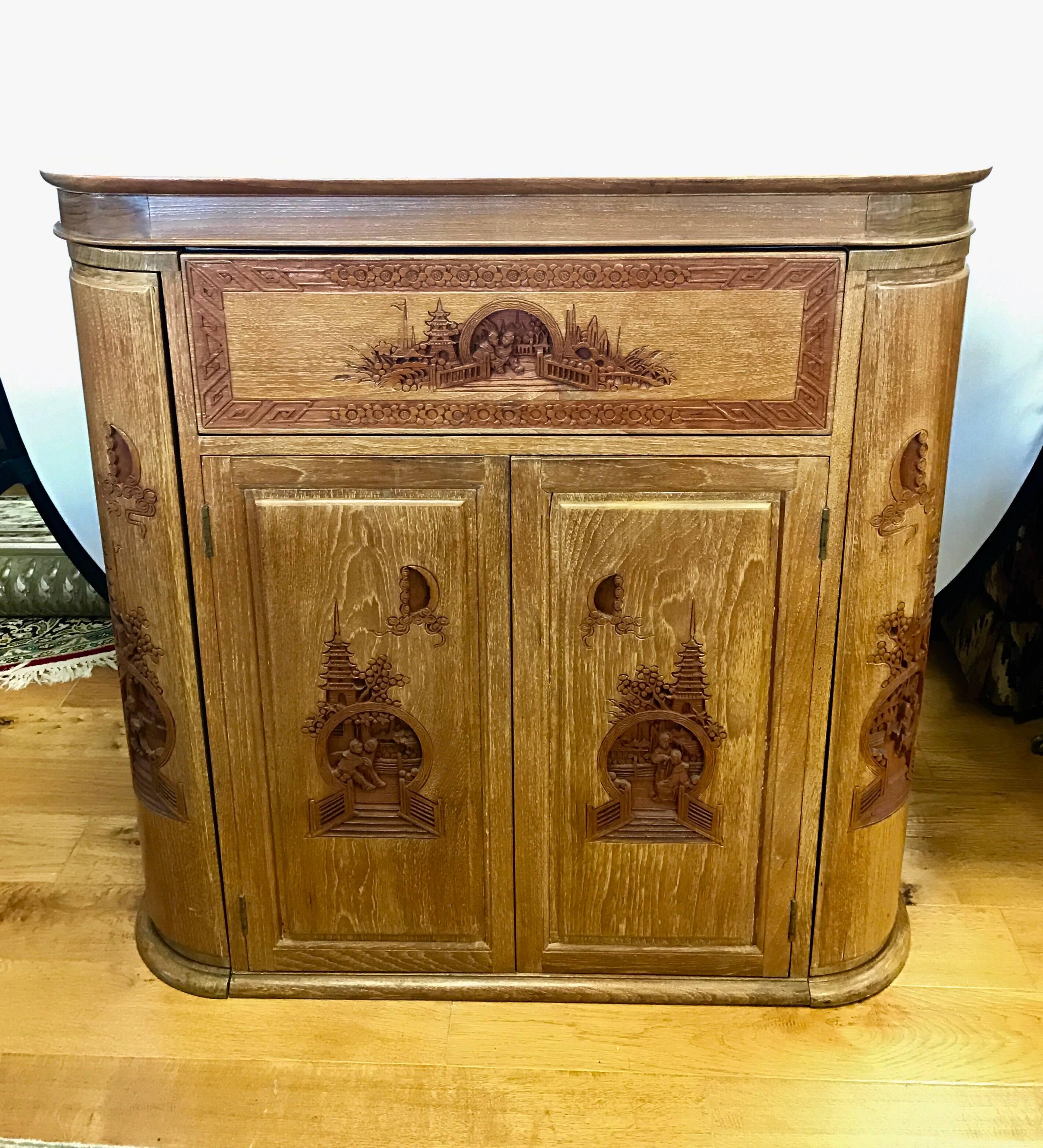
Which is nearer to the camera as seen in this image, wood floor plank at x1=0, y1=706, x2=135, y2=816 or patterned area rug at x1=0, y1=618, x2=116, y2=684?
wood floor plank at x1=0, y1=706, x2=135, y2=816

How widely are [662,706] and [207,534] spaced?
564 millimetres

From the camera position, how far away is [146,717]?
1.63 meters

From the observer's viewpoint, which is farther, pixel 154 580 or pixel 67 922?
pixel 67 922

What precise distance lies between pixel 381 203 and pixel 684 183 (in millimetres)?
307

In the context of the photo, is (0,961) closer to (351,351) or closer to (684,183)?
(351,351)

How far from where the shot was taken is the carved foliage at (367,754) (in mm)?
1546

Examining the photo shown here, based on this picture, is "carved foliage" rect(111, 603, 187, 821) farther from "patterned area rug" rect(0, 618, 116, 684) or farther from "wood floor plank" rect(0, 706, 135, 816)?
"patterned area rug" rect(0, 618, 116, 684)

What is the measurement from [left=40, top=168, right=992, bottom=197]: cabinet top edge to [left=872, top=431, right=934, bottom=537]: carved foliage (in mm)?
274

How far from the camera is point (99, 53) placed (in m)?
1.93

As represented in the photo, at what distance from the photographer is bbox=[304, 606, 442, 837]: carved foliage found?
155 centimetres

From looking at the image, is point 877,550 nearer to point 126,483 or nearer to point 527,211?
point 527,211

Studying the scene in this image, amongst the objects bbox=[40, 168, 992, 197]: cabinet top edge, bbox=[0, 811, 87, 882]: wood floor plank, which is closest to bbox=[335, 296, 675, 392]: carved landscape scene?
bbox=[40, 168, 992, 197]: cabinet top edge

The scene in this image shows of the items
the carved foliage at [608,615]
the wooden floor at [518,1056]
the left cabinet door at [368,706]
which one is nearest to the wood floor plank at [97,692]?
the wooden floor at [518,1056]

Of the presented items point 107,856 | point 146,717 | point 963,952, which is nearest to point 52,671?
point 107,856
